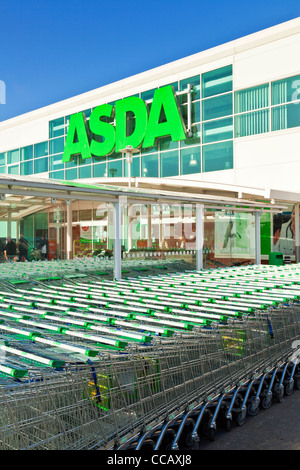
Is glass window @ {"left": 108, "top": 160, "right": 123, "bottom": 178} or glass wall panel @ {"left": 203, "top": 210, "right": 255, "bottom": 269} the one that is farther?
glass window @ {"left": 108, "top": 160, "right": 123, "bottom": 178}

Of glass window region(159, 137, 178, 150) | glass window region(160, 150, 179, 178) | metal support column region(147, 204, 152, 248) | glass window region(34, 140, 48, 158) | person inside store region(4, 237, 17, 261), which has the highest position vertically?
glass window region(34, 140, 48, 158)

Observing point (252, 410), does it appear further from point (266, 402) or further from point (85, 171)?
point (85, 171)

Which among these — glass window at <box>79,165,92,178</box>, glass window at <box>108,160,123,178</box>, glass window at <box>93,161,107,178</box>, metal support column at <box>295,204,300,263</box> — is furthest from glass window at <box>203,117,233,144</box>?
glass window at <box>79,165,92,178</box>

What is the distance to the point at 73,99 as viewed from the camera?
79.4 ft

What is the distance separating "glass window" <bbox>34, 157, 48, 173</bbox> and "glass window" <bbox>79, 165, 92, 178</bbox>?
10.8ft

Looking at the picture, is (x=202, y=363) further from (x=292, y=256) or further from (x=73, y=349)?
(x=292, y=256)

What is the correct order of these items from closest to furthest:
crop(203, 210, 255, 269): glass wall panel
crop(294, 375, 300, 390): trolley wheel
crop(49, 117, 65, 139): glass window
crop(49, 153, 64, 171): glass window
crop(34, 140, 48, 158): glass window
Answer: crop(294, 375, 300, 390): trolley wheel → crop(203, 210, 255, 269): glass wall panel → crop(49, 153, 64, 171): glass window → crop(49, 117, 65, 139): glass window → crop(34, 140, 48, 158): glass window

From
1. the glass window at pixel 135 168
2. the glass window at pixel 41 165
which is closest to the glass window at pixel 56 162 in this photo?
the glass window at pixel 41 165

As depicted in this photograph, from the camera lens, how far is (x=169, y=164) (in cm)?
1981

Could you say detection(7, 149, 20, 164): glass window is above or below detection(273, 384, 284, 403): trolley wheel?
above

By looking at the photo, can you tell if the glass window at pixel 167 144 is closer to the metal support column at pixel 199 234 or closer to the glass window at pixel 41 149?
the glass window at pixel 41 149

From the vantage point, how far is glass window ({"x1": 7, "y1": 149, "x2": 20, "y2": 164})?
28.1m

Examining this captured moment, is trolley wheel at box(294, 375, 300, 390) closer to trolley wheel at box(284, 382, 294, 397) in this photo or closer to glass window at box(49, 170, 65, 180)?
trolley wheel at box(284, 382, 294, 397)

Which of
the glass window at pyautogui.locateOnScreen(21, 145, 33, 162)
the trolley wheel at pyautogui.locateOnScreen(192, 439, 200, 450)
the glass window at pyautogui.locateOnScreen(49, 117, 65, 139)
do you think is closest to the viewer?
the trolley wheel at pyautogui.locateOnScreen(192, 439, 200, 450)
